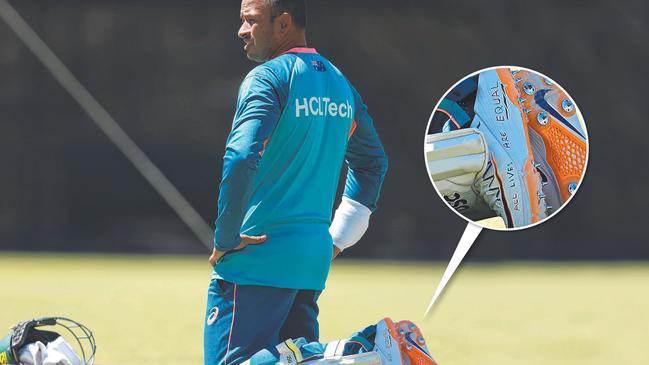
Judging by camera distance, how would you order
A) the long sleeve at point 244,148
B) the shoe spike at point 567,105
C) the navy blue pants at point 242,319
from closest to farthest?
the long sleeve at point 244,148 < the navy blue pants at point 242,319 < the shoe spike at point 567,105

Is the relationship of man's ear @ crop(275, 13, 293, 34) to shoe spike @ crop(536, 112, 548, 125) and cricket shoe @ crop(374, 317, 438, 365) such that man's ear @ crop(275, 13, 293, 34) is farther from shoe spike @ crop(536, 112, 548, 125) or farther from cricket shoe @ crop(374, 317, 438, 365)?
cricket shoe @ crop(374, 317, 438, 365)

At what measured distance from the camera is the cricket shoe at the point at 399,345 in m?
3.49

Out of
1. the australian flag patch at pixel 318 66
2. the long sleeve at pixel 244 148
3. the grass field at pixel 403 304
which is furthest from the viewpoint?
the grass field at pixel 403 304

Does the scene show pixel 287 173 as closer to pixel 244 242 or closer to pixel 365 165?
pixel 244 242

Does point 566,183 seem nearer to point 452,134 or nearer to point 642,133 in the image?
point 452,134

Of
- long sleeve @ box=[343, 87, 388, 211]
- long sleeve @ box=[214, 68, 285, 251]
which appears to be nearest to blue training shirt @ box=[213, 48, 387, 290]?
long sleeve @ box=[214, 68, 285, 251]

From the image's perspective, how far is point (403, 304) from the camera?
326 inches

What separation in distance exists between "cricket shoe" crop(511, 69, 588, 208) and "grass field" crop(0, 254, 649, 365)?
2176mm

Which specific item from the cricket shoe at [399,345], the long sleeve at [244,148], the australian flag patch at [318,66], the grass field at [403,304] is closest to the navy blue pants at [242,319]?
the long sleeve at [244,148]

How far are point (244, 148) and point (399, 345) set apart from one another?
2.43 ft

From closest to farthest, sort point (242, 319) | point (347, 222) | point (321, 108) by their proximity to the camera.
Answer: point (242, 319) < point (321, 108) < point (347, 222)

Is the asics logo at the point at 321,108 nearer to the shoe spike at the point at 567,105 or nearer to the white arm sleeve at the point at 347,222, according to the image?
the white arm sleeve at the point at 347,222

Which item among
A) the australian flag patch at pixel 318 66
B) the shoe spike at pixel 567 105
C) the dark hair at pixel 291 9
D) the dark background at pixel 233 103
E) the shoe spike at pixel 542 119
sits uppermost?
the dark hair at pixel 291 9

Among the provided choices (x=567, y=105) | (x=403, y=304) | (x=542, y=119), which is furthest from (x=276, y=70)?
(x=403, y=304)
